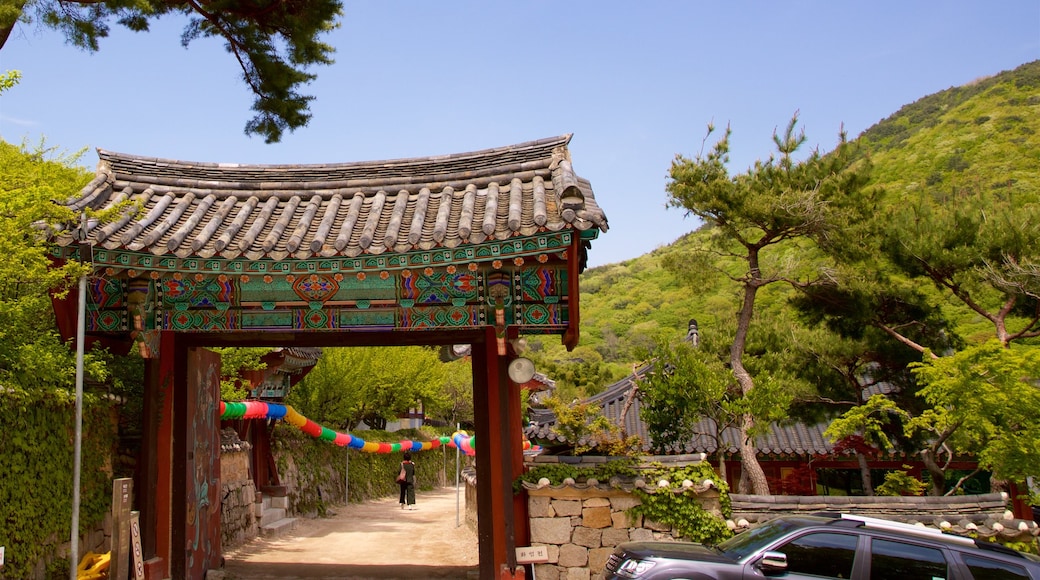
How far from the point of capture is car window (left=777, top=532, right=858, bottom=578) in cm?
691

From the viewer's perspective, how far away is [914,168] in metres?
51.4

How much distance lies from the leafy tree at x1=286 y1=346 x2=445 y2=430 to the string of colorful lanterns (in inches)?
59.7

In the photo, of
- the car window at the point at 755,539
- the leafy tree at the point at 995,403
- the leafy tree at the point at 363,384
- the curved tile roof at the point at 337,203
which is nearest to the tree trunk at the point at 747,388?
the leafy tree at the point at 995,403

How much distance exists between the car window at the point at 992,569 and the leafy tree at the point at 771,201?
8537 millimetres

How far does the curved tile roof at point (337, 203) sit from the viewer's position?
349 inches

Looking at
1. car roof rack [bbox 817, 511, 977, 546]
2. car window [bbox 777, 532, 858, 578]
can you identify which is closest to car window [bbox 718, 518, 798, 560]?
car window [bbox 777, 532, 858, 578]

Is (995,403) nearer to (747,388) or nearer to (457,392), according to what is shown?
(747,388)

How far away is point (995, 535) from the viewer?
9.45m

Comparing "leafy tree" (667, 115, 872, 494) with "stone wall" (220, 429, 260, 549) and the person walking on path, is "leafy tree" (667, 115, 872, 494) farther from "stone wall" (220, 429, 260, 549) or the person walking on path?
the person walking on path

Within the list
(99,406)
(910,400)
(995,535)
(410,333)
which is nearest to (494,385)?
(410,333)

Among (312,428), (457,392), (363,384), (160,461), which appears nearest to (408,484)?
(363,384)

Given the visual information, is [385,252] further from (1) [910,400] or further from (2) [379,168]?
(1) [910,400]

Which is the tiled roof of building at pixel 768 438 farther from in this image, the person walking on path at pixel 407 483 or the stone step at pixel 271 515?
the stone step at pixel 271 515

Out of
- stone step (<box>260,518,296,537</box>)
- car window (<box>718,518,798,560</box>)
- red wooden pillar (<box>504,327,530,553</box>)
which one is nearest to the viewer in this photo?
car window (<box>718,518,798,560</box>)
